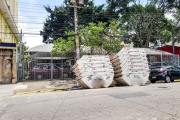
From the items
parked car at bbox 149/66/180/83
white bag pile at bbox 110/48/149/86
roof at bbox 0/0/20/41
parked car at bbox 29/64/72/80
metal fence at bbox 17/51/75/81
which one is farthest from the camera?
parked car at bbox 29/64/72/80

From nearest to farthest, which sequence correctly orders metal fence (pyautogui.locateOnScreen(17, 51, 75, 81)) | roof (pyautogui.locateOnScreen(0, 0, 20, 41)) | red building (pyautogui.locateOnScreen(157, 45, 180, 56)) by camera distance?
1. roof (pyautogui.locateOnScreen(0, 0, 20, 41))
2. metal fence (pyautogui.locateOnScreen(17, 51, 75, 81))
3. red building (pyautogui.locateOnScreen(157, 45, 180, 56))

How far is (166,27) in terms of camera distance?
28094mm

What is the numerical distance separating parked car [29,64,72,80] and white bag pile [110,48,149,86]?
6816 mm

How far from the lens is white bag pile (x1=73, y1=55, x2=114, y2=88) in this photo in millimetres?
13211

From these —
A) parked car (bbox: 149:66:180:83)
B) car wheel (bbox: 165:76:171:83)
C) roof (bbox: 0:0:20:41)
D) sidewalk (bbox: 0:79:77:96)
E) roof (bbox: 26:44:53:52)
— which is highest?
roof (bbox: 0:0:20:41)

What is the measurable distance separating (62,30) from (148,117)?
95.7ft

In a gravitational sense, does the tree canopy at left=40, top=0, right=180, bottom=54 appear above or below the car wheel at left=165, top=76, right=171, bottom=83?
above

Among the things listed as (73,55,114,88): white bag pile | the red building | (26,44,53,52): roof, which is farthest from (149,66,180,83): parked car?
the red building

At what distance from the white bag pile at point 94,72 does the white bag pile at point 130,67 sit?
0.85m

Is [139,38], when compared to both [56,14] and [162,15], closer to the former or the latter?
[162,15]

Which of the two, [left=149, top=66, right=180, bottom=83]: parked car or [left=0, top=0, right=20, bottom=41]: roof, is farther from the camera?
[left=0, top=0, right=20, bottom=41]: roof

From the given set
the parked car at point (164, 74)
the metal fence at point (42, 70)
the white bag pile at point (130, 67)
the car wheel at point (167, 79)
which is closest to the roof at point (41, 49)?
the metal fence at point (42, 70)

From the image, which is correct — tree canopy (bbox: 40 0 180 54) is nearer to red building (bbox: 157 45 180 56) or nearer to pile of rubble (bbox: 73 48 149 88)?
red building (bbox: 157 45 180 56)

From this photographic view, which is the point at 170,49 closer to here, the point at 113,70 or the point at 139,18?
the point at 139,18
